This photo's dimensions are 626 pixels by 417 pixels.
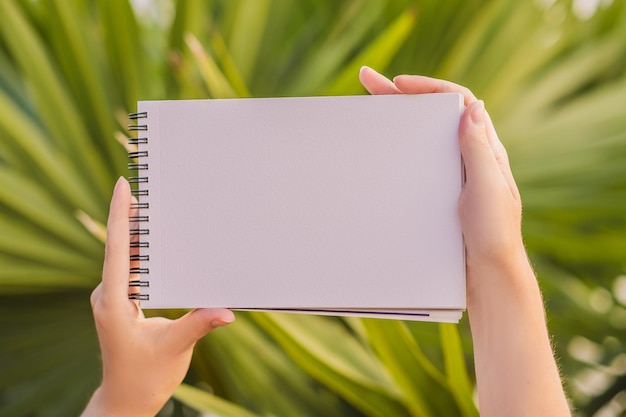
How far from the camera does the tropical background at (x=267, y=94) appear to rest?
3.36ft

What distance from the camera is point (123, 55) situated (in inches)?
41.2

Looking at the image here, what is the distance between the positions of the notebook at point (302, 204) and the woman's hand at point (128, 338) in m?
0.02

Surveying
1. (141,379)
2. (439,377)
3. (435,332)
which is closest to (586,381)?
(435,332)

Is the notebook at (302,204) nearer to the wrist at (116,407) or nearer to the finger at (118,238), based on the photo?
the finger at (118,238)

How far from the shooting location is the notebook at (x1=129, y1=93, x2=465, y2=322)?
57 cm

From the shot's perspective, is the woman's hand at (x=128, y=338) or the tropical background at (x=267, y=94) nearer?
the woman's hand at (x=128, y=338)

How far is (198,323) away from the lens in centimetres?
60

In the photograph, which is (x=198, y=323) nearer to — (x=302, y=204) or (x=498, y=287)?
(x=302, y=204)

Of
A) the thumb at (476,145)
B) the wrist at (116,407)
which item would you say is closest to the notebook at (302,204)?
the thumb at (476,145)

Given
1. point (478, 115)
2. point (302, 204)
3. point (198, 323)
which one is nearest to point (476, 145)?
point (478, 115)

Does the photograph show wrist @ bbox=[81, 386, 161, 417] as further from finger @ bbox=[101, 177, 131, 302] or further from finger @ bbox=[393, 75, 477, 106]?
finger @ bbox=[393, 75, 477, 106]

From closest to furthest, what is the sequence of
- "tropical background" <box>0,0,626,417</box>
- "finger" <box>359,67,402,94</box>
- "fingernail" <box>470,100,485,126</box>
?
"fingernail" <box>470,100,485,126</box>, "finger" <box>359,67,402,94</box>, "tropical background" <box>0,0,626,417</box>

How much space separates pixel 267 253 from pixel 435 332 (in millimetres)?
500

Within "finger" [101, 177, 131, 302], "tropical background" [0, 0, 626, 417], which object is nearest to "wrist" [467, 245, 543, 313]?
"finger" [101, 177, 131, 302]
